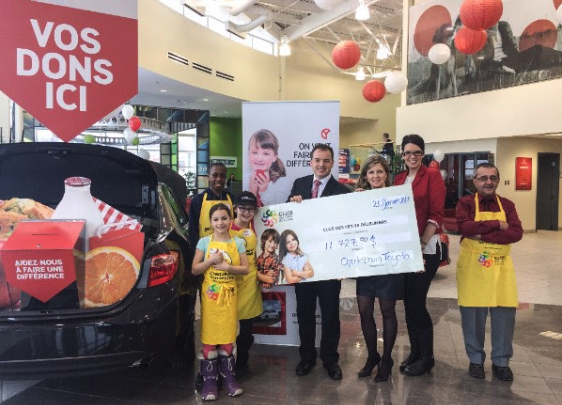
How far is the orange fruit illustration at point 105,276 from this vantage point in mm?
2164

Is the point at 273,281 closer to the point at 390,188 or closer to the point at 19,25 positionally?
the point at 390,188

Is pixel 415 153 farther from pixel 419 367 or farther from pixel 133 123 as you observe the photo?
pixel 133 123

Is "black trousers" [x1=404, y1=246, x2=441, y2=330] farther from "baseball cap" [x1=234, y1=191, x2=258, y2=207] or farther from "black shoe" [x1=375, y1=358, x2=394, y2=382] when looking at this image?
"baseball cap" [x1=234, y1=191, x2=258, y2=207]

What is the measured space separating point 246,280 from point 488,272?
154 centimetres

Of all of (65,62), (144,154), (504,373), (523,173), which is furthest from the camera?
(144,154)

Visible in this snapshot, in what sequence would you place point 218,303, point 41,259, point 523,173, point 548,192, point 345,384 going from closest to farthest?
→ point 41,259 → point 218,303 → point 345,384 → point 523,173 → point 548,192

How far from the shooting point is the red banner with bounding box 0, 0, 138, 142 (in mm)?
2436

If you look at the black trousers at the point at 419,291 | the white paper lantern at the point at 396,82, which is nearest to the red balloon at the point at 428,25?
the white paper lantern at the point at 396,82

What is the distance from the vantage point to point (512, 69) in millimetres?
11508

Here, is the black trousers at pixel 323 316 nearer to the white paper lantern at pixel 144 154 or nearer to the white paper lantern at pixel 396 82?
the white paper lantern at pixel 144 154

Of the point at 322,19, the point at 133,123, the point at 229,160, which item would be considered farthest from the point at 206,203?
the point at 229,160

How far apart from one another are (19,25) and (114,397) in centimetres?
209

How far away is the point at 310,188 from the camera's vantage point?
3113 millimetres

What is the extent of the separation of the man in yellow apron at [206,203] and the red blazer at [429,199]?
124 cm
